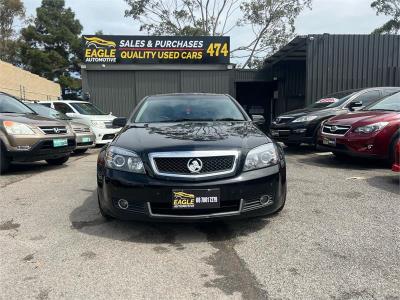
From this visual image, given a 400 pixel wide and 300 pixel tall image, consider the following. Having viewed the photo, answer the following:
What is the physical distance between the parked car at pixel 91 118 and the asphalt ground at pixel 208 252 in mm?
6953

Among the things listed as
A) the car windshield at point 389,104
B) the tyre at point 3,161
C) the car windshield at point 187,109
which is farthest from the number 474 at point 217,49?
the car windshield at point 187,109

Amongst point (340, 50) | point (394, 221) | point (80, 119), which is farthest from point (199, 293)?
point (340, 50)

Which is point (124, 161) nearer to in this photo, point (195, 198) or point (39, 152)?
point (195, 198)

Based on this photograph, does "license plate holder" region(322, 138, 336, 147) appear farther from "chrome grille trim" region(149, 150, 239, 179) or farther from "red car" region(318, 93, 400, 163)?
"chrome grille trim" region(149, 150, 239, 179)

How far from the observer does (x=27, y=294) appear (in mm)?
2818

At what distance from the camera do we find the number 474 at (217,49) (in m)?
17.7

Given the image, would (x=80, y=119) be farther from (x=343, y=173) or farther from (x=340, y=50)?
(x=340, y=50)

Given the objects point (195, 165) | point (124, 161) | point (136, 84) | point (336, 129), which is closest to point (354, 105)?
point (336, 129)

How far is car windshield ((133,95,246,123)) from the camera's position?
5180 millimetres

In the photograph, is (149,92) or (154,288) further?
(149,92)

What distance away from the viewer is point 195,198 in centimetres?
360

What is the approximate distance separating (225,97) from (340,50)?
11.1m

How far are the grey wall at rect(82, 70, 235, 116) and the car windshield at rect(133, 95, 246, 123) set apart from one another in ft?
40.5

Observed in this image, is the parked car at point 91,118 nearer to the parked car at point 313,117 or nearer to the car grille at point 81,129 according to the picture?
the car grille at point 81,129
